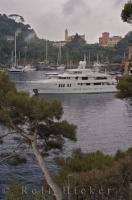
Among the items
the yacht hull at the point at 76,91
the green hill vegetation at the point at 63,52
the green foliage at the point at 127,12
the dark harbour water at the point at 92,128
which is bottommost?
the dark harbour water at the point at 92,128

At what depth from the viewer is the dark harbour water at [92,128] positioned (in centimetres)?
2156

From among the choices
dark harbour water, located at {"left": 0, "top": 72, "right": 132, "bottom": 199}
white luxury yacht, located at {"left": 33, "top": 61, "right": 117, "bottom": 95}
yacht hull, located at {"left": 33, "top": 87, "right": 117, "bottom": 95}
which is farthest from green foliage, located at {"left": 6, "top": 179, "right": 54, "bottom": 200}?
white luxury yacht, located at {"left": 33, "top": 61, "right": 117, "bottom": 95}

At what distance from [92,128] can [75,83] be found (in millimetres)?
32331

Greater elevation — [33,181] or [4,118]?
[4,118]

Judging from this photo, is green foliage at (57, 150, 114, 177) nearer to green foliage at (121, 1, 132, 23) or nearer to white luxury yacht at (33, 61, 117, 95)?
green foliage at (121, 1, 132, 23)

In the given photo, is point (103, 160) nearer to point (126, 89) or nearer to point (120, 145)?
point (126, 89)

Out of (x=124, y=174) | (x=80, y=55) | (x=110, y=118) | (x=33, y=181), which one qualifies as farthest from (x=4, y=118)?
(x=80, y=55)

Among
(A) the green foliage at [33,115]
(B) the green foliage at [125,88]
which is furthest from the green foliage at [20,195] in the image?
(B) the green foliage at [125,88]

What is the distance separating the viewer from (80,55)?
15438 cm

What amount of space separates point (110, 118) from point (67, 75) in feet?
82.0

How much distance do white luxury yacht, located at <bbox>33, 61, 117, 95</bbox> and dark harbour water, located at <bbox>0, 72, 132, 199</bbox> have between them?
1.73 metres

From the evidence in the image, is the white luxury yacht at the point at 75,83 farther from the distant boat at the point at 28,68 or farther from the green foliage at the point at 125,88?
the distant boat at the point at 28,68

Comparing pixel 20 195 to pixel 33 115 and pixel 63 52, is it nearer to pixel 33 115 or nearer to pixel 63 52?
pixel 33 115

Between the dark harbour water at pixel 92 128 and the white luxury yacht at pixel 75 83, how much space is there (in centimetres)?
173
